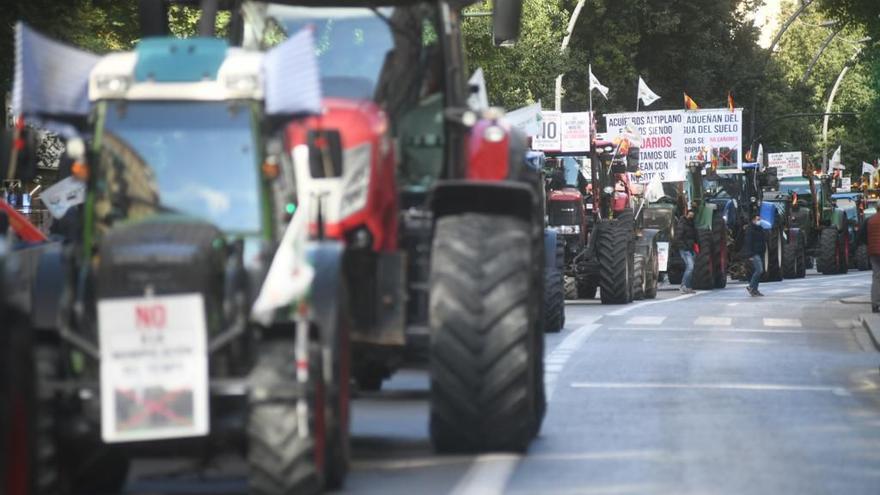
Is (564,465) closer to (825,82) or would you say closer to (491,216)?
(491,216)

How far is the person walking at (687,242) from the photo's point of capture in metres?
44.2

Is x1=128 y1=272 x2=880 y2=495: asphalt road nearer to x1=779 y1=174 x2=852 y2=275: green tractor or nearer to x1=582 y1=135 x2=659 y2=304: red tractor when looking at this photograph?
x1=582 y1=135 x2=659 y2=304: red tractor

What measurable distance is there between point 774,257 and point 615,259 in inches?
689

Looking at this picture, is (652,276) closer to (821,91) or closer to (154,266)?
(154,266)

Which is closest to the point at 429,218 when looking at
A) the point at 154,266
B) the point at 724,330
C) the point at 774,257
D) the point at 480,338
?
the point at 480,338

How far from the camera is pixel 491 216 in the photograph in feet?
43.5

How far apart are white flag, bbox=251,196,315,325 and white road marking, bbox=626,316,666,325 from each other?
64.5 feet

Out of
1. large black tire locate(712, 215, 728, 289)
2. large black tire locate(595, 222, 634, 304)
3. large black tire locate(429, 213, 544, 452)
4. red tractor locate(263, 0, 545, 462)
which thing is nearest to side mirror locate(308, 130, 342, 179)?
red tractor locate(263, 0, 545, 462)

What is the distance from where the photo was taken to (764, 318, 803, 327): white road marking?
3109cm

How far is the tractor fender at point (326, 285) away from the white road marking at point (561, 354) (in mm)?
6582

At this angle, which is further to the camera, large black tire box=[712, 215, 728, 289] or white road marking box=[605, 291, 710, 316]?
large black tire box=[712, 215, 728, 289]

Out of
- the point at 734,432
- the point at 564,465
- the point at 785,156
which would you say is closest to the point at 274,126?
the point at 564,465

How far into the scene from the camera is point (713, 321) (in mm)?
31469

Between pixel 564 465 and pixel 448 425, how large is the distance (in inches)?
28.4
